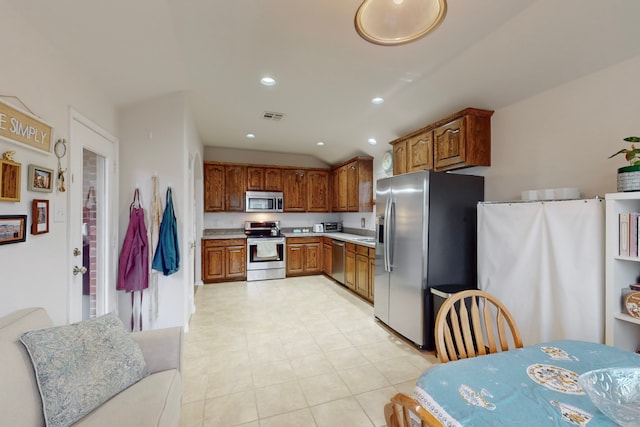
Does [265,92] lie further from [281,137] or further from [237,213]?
[237,213]

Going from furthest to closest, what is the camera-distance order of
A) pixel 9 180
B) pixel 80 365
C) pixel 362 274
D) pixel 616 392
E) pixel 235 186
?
pixel 235 186 < pixel 362 274 < pixel 9 180 < pixel 80 365 < pixel 616 392

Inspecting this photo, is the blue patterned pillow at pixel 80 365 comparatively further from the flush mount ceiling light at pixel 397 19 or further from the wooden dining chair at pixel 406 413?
the flush mount ceiling light at pixel 397 19

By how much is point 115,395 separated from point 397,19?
2.34m

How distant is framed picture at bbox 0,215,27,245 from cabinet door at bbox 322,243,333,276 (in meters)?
4.49

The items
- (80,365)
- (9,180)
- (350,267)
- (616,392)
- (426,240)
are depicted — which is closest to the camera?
(616,392)

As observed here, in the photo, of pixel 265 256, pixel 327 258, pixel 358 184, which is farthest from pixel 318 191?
pixel 265 256

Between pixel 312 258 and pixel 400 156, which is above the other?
pixel 400 156

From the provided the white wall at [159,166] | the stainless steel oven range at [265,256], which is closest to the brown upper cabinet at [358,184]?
the stainless steel oven range at [265,256]

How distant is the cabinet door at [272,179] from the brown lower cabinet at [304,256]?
1.17m

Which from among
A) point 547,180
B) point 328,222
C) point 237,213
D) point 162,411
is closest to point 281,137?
point 237,213

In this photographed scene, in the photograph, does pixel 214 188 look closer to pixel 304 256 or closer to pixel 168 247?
pixel 304 256

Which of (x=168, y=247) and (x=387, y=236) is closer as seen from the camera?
(x=168, y=247)

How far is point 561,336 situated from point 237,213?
213 inches

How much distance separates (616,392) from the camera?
3.17 ft
